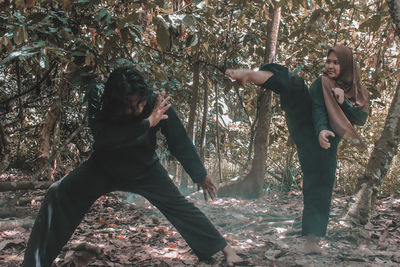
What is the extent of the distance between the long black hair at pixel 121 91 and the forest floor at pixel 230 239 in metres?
1.03

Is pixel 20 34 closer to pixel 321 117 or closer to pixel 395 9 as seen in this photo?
pixel 321 117

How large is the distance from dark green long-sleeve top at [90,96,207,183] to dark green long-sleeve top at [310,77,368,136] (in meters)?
0.88

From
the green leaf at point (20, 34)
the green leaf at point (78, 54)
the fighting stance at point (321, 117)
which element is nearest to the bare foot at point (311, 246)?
the fighting stance at point (321, 117)

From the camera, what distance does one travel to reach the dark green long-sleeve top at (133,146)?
2.20 m

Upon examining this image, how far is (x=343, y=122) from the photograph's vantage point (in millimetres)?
2504

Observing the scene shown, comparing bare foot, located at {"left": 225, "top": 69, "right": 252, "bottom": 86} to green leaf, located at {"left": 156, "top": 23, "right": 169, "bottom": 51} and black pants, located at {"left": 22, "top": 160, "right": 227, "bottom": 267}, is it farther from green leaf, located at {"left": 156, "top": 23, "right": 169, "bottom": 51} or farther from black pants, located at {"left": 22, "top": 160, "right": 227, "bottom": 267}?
black pants, located at {"left": 22, "top": 160, "right": 227, "bottom": 267}

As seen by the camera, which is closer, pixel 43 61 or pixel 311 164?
pixel 43 61

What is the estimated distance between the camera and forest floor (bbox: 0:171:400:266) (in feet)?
8.45

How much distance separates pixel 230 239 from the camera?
3.29 meters

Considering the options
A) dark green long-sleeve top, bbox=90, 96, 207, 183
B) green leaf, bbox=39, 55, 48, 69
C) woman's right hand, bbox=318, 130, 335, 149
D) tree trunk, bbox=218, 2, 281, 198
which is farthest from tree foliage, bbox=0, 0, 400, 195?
woman's right hand, bbox=318, 130, 335, 149

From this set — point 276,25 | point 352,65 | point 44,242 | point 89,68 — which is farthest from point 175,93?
point 44,242

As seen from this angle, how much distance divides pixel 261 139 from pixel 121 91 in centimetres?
303

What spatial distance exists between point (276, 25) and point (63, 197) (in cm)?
363

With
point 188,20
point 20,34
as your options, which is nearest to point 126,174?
Answer: point 188,20
